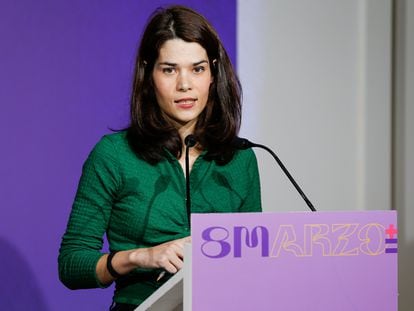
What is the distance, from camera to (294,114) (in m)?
2.75

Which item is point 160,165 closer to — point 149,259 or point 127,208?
point 127,208

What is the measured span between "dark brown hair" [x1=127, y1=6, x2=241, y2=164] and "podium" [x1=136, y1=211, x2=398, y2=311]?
62 cm

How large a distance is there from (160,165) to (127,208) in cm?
15

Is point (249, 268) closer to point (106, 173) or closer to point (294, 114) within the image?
point (106, 173)

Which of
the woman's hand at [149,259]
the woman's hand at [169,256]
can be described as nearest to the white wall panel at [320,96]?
the woman's hand at [149,259]

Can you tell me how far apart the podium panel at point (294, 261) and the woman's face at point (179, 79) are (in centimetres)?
69

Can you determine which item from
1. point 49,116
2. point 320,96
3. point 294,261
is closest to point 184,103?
point 49,116

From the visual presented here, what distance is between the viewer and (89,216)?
A: 5.33 ft

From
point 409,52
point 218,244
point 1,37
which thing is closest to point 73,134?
point 1,37

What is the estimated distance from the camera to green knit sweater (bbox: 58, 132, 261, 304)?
1.58m

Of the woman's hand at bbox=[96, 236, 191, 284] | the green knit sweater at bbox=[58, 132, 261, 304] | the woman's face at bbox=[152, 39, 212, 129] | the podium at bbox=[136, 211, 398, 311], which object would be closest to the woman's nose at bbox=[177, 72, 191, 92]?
the woman's face at bbox=[152, 39, 212, 129]

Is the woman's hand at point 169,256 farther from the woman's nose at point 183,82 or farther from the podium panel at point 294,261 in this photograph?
the woman's nose at point 183,82

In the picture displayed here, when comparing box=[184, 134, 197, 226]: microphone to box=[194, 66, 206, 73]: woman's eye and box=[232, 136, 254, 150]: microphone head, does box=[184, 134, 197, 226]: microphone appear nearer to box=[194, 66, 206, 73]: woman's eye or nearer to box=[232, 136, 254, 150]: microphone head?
box=[232, 136, 254, 150]: microphone head

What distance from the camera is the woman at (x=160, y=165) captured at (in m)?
1.61
